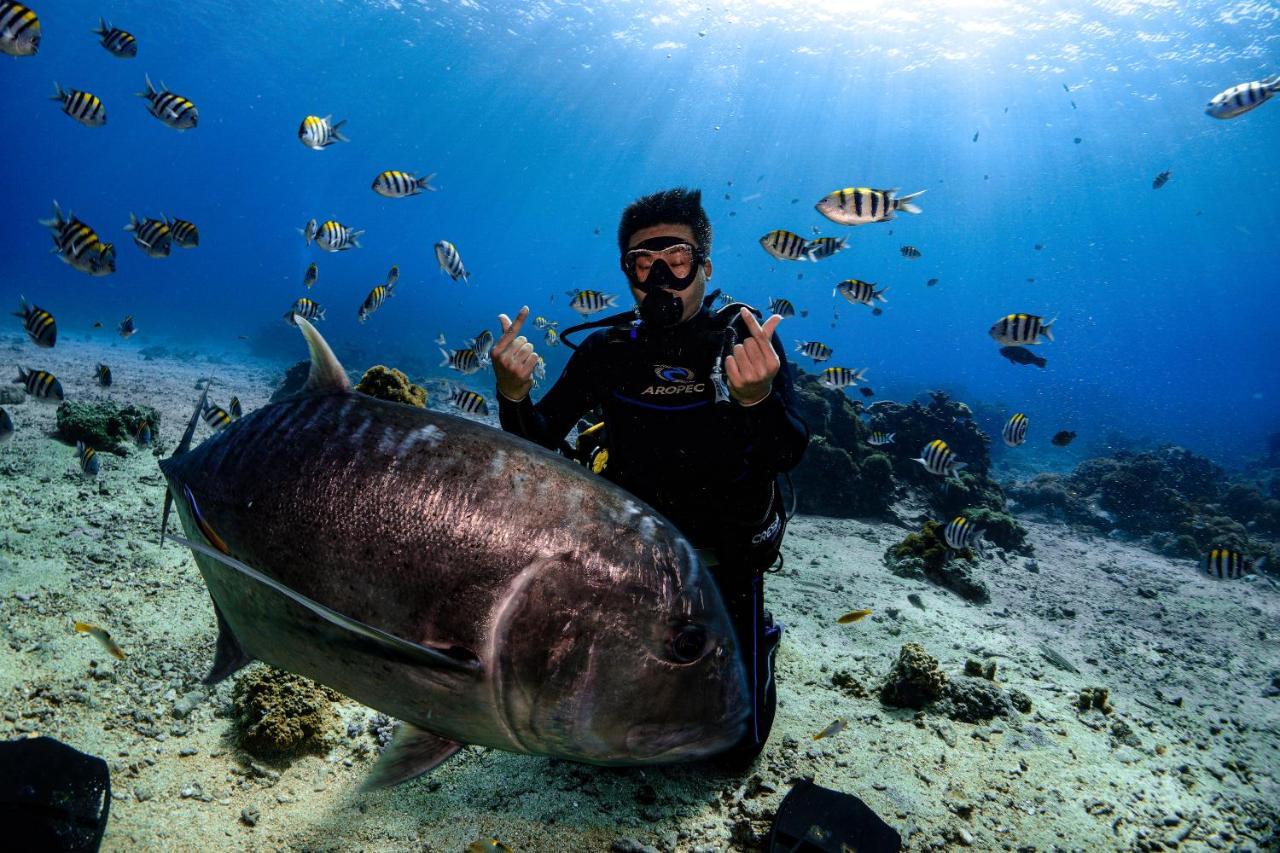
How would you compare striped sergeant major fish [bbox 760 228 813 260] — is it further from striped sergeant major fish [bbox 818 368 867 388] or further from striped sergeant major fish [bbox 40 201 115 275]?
striped sergeant major fish [bbox 40 201 115 275]

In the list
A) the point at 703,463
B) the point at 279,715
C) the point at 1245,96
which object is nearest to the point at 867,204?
the point at 703,463

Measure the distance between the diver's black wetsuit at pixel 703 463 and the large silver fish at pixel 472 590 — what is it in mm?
1541

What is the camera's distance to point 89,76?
2749 inches

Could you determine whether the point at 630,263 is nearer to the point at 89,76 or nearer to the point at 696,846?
the point at 696,846

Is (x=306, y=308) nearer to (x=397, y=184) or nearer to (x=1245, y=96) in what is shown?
(x=397, y=184)

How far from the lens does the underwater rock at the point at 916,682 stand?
3.60 m

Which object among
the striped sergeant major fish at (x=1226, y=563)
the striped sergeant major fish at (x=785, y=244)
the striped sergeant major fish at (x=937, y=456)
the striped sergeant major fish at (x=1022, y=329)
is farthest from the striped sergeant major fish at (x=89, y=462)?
the striped sergeant major fish at (x=1226, y=563)

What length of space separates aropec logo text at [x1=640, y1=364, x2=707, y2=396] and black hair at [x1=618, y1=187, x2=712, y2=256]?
0.83 metres

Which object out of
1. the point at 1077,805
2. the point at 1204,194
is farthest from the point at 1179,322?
the point at 1077,805

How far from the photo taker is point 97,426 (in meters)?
6.52

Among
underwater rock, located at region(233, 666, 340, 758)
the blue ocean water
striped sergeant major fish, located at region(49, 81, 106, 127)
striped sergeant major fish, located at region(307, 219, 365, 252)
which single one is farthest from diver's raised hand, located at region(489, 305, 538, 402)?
the blue ocean water

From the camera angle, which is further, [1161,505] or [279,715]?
[1161,505]

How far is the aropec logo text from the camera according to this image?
3.05 metres

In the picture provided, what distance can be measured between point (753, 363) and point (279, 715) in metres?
2.91
